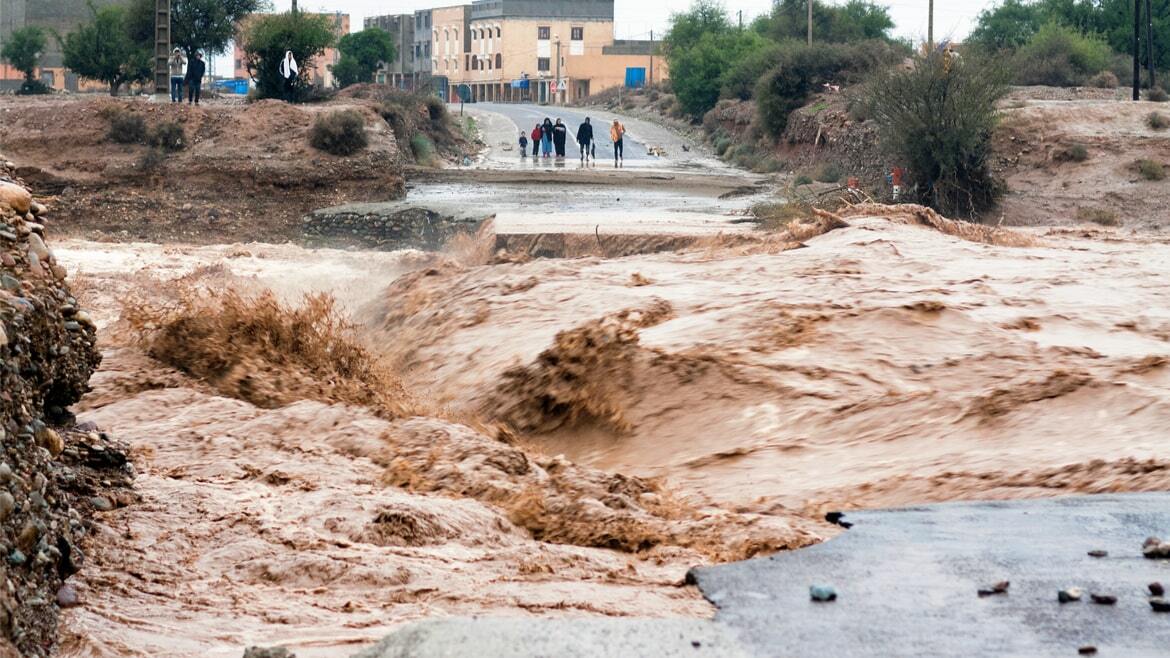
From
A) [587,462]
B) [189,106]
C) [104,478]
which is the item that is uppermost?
[189,106]

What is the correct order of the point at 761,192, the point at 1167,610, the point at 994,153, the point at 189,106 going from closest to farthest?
the point at 1167,610, the point at 994,153, the point at 761,192, the point at 189,106

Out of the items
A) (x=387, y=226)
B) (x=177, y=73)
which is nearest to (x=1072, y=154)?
(x=387, y=226)

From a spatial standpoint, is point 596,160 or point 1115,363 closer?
point 1115,363

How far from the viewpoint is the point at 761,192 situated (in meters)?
35.0

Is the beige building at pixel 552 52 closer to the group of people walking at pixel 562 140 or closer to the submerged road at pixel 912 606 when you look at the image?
the group of people walking at pixel 562 140

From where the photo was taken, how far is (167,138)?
35656 mm

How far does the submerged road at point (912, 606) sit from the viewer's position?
4117 millimetres

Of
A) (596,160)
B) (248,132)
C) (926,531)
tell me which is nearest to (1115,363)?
(926,531)

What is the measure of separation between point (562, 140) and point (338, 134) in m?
11.0

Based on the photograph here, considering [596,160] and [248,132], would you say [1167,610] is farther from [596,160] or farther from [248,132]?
[596,160]

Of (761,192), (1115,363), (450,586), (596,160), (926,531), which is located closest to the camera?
(450,586)

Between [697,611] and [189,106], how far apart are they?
35426 mm

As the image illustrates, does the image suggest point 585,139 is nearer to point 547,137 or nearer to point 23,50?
point 547,137

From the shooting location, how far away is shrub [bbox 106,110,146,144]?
1396 inches
